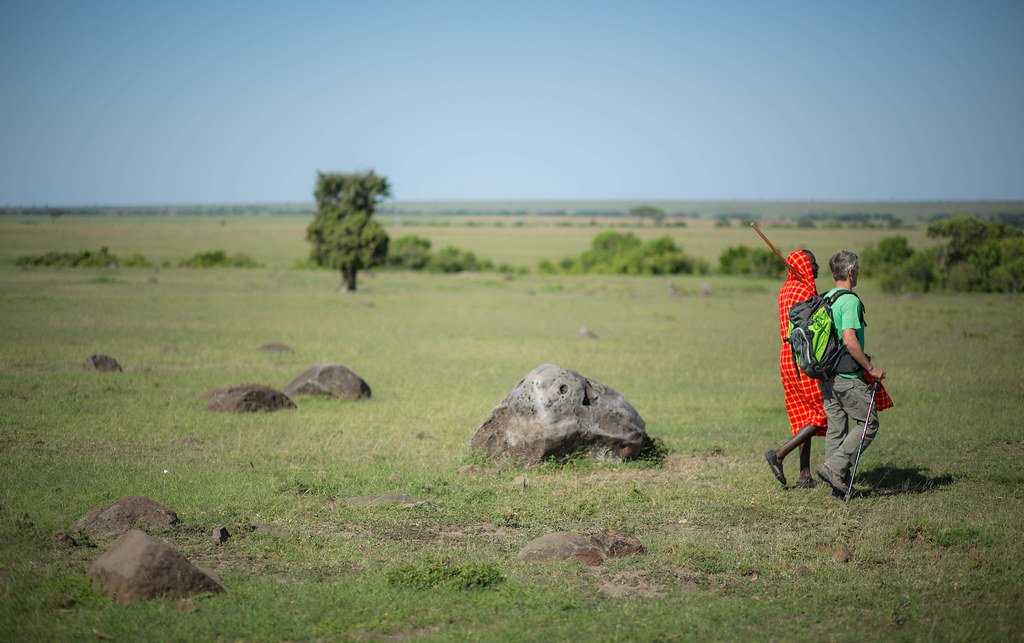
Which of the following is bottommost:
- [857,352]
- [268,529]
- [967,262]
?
[268,529]

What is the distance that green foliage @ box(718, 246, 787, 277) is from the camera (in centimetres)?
6275

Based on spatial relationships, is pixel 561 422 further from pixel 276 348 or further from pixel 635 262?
pixel 635 262

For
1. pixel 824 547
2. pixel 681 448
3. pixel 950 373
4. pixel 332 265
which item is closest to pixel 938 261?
pixel 950 373

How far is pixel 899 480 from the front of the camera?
32.1 feet

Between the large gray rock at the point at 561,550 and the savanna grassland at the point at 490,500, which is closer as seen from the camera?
the savanna grassland at the point at 490,500

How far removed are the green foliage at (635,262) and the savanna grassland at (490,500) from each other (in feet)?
140

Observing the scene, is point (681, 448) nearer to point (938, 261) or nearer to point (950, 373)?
point (950, 373)

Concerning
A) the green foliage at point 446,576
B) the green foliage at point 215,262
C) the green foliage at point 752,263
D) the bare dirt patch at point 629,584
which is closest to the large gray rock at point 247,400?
the green foliage at point 446,576

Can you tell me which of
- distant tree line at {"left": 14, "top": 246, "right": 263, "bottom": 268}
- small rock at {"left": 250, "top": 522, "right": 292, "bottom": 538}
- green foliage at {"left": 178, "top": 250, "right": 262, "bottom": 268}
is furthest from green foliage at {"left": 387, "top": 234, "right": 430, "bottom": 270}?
small rock at {"left": 250, "top": 522, "right": 292, "bottom": 538}

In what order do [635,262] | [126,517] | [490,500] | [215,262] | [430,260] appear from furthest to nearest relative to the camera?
[430,260] < [215,262] < [635,262] < [490,500] < [126,517]

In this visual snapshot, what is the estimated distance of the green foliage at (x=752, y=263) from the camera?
206 feet

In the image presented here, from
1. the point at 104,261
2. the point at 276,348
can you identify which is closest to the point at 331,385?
the point at 276,348

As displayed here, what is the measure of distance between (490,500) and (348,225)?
36.9 m

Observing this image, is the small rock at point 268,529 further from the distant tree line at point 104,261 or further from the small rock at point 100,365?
the distant tree line at point 104,261
